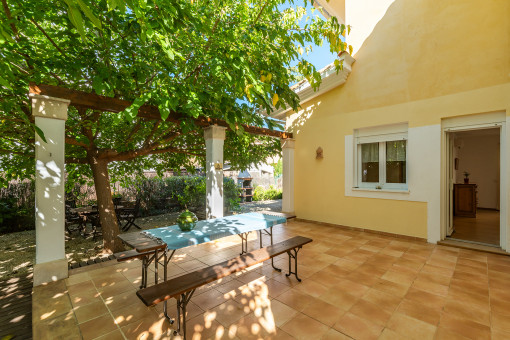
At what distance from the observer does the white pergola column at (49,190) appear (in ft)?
9.73

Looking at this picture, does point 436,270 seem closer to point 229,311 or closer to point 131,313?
point 229,311

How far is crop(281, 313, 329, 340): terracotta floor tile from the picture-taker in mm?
2115

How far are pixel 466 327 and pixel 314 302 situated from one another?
142cm

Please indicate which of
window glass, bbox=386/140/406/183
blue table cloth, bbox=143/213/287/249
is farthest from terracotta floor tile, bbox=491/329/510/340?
window glass, bbox=386/140/406/183

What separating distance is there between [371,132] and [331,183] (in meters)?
1.64

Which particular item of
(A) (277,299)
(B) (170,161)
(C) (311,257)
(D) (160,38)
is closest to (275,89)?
(D) (160,38)

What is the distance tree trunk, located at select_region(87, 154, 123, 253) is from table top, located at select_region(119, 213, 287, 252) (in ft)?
7.06

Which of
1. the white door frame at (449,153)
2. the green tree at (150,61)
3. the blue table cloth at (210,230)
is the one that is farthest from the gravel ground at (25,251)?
the white door frame at (449,153)

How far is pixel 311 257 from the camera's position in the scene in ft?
13.2

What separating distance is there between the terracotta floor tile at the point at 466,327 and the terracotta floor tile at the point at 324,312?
3.18ft

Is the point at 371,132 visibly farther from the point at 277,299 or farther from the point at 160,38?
the point at 160,38

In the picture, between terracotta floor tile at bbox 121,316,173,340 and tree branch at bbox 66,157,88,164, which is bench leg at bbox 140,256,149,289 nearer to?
terracotta floor tile at bbox 121,316,173,340

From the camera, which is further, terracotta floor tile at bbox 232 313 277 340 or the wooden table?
the wooden table

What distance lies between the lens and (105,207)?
15.5 feet
